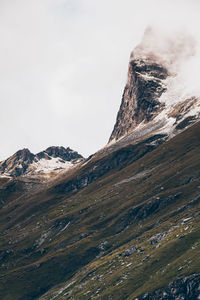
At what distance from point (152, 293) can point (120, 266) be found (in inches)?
1744

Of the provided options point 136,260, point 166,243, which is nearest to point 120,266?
point 136,260

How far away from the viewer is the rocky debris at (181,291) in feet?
466

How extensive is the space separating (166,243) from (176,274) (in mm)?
35105

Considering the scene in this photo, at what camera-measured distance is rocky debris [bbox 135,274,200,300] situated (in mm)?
142000

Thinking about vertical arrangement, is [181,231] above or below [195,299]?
above

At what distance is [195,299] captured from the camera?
139875mm

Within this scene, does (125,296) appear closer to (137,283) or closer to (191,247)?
(137,283)

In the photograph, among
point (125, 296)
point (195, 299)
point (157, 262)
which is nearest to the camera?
point (195, 299)

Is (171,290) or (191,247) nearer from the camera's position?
(171,290)

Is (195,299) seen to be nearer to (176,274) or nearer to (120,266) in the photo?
(176,274)

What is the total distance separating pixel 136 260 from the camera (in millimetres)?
191875

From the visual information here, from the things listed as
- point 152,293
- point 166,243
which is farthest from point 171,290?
point 166,243

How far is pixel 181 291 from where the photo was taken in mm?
146250

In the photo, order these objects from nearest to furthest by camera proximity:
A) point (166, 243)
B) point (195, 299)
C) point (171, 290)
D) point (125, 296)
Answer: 1. point (195, 299)
2. point (171, 290)
3. point (125, 296)
4. point (166, 243)
